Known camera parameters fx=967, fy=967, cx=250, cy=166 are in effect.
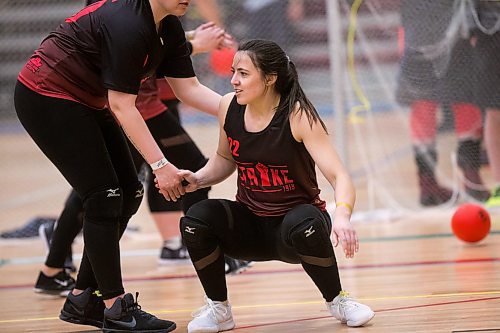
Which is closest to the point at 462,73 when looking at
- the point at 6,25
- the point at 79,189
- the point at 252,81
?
the point at 252,81

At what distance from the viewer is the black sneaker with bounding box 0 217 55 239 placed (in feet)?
18.6

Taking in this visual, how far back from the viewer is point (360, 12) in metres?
5.72

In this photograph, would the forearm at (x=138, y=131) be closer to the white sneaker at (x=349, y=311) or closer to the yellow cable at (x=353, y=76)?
the white sneaker at (x=349, y=311)

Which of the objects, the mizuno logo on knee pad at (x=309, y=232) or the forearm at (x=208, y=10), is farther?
the forearm at (x=208, y=10)

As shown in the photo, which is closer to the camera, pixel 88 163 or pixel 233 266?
pixel 88 163

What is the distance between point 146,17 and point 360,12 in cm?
298

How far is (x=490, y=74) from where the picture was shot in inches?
215

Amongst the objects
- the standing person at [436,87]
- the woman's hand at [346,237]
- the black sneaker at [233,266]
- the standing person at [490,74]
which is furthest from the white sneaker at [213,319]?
the standing person at [436,87]

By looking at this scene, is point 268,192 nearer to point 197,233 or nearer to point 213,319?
point 197,233

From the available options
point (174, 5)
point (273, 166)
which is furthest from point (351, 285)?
point (174, 5)

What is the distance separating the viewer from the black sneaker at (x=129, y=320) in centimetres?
305

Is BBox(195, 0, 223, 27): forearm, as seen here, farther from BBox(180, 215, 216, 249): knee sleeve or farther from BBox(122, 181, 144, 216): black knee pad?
BBox(180, 215, 216, 249): knee sleeve

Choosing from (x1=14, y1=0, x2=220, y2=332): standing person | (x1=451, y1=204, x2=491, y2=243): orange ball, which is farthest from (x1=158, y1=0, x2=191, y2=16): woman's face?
(x1=451, y1=204, x2=491, y2=243): orange ball

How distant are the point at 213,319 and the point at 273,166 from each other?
1.72 feet
